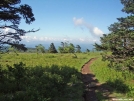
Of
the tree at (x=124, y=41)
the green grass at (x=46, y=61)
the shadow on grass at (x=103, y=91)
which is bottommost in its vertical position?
the shadow on grass at (x=103, y=91)

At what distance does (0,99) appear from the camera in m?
12.1

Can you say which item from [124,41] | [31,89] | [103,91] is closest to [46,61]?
[124,41]

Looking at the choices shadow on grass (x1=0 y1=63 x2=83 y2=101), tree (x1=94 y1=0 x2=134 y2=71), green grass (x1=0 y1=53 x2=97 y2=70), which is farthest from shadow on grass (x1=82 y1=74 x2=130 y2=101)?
green grass (x1=0 y1=53 x2=97 y2=70)

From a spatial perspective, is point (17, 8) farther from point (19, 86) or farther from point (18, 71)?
point (19, 86)

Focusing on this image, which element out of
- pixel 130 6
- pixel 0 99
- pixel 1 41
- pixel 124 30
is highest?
pixel 130 6

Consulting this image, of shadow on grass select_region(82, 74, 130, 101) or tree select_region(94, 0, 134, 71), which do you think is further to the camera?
tree select_region(94, 0, 134, 71)

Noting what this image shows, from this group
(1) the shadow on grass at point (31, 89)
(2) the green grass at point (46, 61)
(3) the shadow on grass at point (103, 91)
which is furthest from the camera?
(2) the green grass at point (46, 61)

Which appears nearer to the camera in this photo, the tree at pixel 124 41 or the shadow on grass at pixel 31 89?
the shadow on grass at pixel 31 89

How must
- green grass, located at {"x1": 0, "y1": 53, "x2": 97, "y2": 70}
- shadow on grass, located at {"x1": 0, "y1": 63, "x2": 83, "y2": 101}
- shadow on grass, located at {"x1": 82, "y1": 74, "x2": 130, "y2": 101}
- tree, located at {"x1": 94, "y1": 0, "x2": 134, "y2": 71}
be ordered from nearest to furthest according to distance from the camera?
shadow on grass, located at {"x1": 0, "y1": 63, "x2": 83, "y2": 101}
shadow on grass, located at {"x1": 82, "y1": 74, "x2": 130, "y2": 101}
tree, located at {"x1": 94, "y1": 0, "x2": 134, "y2": 71}
green grass, located at {"x1": 0, "y1": 53, "x2": 97, "y2": 70}

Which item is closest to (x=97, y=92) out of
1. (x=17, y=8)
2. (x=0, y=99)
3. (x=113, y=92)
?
(x=113, y=92)

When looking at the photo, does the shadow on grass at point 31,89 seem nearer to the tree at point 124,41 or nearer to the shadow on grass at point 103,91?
the shadow on grass at point 103,91

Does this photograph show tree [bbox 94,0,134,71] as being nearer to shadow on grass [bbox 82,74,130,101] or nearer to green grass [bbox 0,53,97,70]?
shadow on grass [bbox 82,74,130,101]

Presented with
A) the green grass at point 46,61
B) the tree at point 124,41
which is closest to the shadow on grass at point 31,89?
the tree at point 124,41

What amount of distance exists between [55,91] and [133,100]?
6.35 meters
